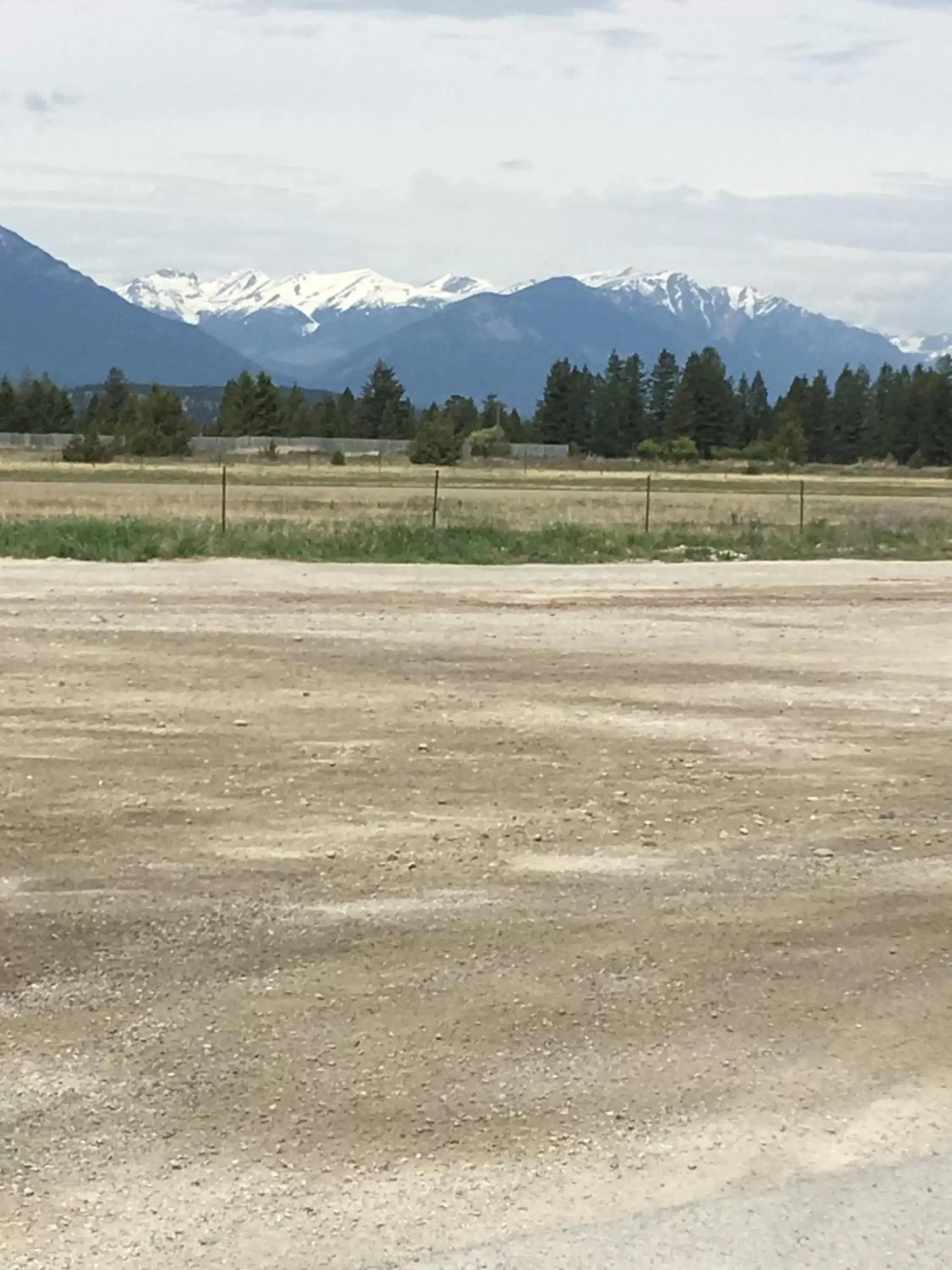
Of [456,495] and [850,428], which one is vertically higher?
[850,428]

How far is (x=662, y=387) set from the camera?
147000 mm

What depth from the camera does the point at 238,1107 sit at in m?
5.32

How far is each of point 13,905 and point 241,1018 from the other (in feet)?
5.13

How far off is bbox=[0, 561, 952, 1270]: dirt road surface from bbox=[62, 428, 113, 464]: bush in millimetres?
80976

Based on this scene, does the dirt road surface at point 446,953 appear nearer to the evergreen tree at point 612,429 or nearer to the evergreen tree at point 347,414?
the evergreen tree at point 347,414

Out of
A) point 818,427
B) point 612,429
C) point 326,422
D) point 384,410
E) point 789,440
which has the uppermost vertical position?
point 384,410

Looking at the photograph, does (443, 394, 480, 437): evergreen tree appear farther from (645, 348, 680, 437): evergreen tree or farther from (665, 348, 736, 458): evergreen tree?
(665, 348, 736, 458): evergreen tree

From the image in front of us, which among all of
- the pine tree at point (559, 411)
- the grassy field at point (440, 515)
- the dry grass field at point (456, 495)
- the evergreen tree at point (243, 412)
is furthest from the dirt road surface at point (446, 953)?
the pine tree at point (559, 411)

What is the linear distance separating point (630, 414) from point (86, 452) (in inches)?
2269

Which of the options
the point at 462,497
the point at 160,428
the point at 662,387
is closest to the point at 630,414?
the point at 662,387

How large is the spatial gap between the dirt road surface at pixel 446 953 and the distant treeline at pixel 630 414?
102602 mm

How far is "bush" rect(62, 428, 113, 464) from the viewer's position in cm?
9169

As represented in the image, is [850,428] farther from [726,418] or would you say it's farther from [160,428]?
[160,428]

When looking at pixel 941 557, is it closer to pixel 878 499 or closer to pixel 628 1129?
pixel 628 1129
